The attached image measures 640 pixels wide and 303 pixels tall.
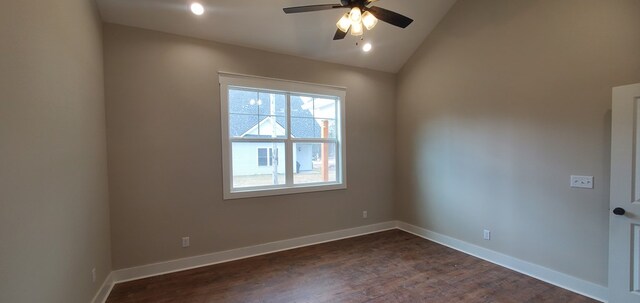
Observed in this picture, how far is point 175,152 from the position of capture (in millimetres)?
3123

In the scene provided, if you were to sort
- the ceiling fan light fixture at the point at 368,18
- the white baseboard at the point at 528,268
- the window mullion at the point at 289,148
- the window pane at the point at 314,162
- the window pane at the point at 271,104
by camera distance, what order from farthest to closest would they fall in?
the window pane at the point at 314,162
the window mullion at the point at 289,148
the window pane at the point at 271,104
the white baseboard at the point at 528,268
the ceiling fan light fixture at the point at 368,18

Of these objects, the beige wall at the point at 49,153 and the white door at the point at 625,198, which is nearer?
the beige wall at the point at 49,153

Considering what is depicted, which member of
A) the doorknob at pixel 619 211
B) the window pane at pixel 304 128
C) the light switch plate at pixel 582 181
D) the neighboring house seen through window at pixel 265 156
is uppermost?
the window pane at pixel 304 128

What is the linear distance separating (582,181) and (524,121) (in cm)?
79

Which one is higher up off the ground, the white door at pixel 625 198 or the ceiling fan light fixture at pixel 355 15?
the ceiling fan light fixture at pixel 355 15

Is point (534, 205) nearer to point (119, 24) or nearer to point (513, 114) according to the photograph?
point (513, 114)

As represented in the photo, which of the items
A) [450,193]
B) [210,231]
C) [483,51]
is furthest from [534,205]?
[210,231]

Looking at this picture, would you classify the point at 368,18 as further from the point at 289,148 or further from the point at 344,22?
the point at 289,148

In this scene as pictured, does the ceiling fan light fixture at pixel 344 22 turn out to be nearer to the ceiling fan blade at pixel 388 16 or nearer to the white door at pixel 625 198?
the ceiling fan blade at pixel 388 16

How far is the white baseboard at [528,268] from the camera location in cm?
252

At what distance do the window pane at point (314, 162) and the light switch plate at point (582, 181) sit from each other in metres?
2.83

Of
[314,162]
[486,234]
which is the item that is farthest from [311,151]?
[486,234]

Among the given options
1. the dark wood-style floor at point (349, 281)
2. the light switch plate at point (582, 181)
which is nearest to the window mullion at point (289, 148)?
the dark wood-style floor at point (349, 281)

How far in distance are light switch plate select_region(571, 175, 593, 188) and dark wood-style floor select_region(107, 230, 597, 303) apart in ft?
3.47
